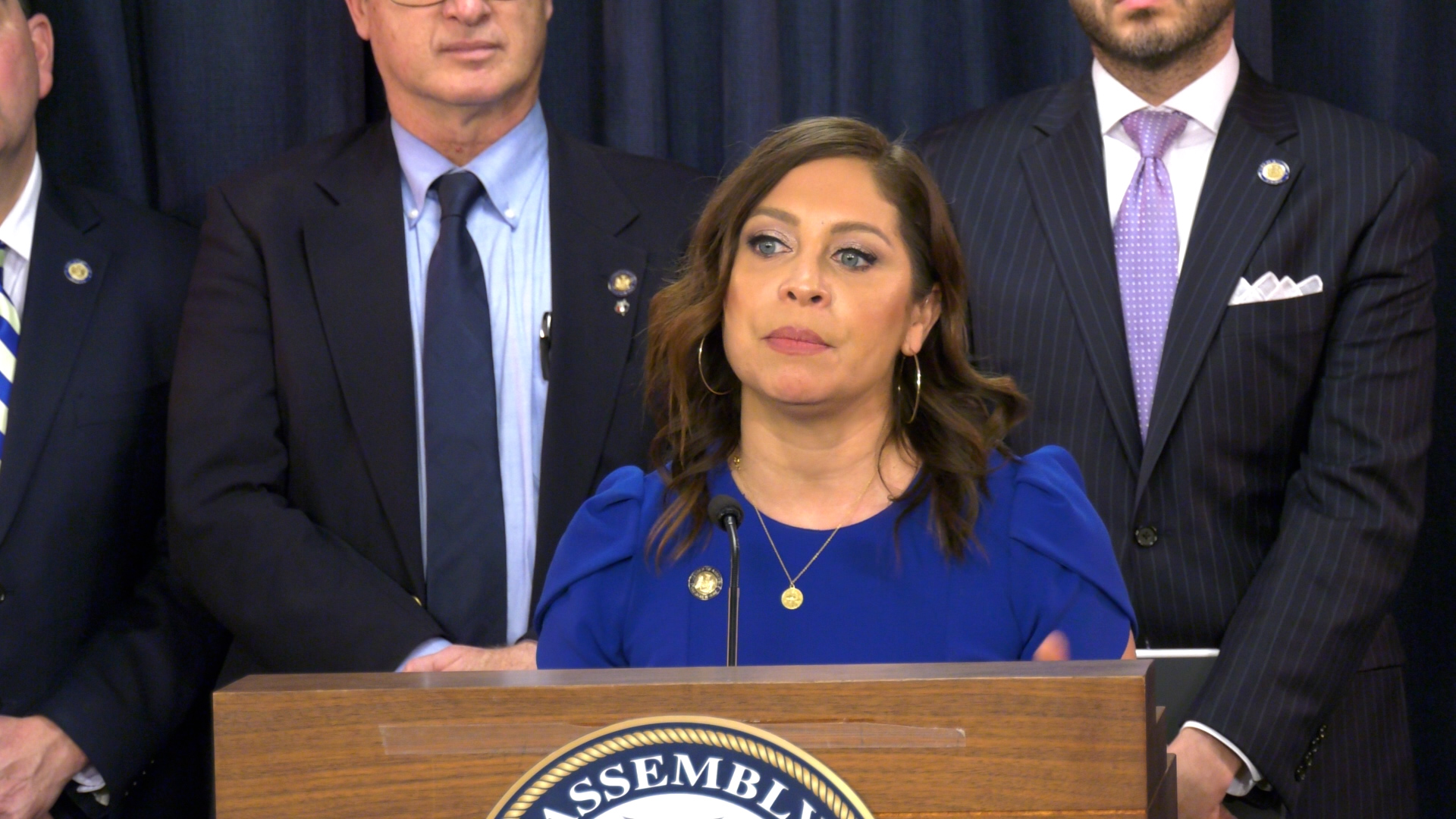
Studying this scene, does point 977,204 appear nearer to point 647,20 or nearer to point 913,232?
point 913,232

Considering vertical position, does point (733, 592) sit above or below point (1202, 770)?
above

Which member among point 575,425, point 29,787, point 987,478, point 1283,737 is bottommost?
point 29,787

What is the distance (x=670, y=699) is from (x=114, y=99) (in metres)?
1.94

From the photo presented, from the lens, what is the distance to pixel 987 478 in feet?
5.51

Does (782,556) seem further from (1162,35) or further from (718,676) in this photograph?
(1162,35)

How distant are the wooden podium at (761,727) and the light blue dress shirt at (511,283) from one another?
106 cm

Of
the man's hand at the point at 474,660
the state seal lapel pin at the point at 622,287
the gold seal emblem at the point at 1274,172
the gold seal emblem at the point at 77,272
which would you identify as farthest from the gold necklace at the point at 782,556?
the gold seal emblem at the point at 77,272

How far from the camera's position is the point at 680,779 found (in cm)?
104

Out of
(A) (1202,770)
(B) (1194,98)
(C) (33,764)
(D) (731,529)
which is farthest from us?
(B) (1194,98)

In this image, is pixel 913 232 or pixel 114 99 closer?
pixel 913 232

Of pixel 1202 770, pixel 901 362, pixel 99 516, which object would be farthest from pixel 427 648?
pixel 1202 770

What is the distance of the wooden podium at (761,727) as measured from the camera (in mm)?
1034

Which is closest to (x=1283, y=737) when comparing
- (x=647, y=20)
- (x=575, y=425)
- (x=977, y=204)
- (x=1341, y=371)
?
(x=1341, y=371)

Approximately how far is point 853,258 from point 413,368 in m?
0.75
